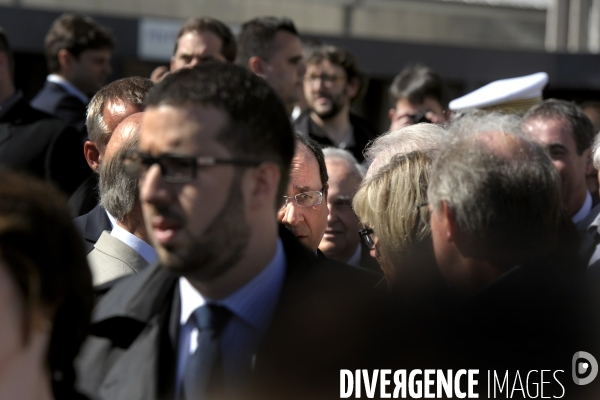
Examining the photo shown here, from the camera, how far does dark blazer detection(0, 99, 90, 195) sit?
212 inches

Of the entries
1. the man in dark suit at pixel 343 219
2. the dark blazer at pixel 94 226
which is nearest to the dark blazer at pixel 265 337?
the dark blazer at pixel 94 226

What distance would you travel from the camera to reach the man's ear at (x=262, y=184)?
2254 millimetres

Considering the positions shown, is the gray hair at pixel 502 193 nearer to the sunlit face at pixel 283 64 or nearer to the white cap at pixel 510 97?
the white cap at pixel 510 97

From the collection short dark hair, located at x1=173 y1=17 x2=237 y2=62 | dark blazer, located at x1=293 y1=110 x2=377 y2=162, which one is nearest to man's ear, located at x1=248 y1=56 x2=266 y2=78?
short dark hair, located at x1=173 y1=17 x2=237 y2=62

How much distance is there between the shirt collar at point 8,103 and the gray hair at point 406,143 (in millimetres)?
2704

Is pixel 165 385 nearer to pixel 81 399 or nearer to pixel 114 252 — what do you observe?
pixel 81 399

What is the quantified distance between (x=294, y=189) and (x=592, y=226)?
1.50 meters

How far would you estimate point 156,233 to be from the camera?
2213 millimetres

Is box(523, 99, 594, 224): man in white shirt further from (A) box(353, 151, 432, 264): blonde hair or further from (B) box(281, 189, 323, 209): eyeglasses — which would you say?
(A) box(353, 151, 432, 264): blonde hair

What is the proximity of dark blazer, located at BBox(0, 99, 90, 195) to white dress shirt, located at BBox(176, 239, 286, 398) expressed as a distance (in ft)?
10.7

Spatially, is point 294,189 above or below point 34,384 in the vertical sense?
above

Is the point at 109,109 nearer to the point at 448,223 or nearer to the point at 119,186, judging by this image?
the point at 119,186

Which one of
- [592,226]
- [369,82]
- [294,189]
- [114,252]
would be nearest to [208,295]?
[114,252]

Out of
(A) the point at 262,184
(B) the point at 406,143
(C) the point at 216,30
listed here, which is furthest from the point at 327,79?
(A) the point at 262,184
